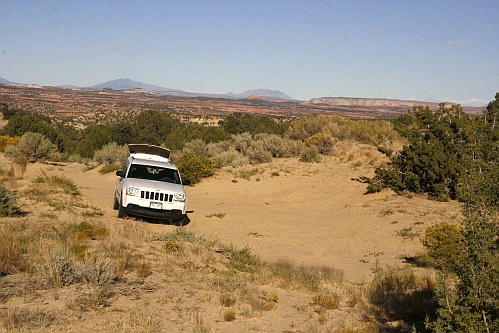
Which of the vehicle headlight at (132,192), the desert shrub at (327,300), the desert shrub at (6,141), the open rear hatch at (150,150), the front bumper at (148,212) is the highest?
the open rear hatch at (150,150)

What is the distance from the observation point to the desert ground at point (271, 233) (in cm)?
629

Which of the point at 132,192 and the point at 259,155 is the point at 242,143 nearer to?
the point at 259,155

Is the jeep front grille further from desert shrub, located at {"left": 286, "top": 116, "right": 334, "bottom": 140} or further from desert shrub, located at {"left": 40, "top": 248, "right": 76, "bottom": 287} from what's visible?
desert shrub, located at {"left": 286, "top": 116, "right": 334, "bottom": 140}

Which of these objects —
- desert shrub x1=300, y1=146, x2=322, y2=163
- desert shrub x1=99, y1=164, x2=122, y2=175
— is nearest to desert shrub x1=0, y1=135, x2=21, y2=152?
desert shrub x1=99, y1=164, x2=122, y2=175

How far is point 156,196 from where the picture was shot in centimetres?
1259

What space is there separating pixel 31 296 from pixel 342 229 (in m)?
11.5

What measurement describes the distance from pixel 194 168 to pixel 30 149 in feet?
34.3

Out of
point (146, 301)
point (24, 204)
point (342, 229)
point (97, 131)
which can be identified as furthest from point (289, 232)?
point (97, 131)

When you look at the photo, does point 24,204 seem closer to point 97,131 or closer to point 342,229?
point 342,229

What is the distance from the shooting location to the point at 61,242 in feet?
28.6

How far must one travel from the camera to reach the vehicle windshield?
44.4 ft

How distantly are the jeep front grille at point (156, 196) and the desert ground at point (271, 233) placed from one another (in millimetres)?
711

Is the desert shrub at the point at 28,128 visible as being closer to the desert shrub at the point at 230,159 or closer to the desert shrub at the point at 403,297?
the desert shrub at the point at 230,159

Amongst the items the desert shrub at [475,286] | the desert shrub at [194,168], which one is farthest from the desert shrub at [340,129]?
the desert shrub at [475,286]
